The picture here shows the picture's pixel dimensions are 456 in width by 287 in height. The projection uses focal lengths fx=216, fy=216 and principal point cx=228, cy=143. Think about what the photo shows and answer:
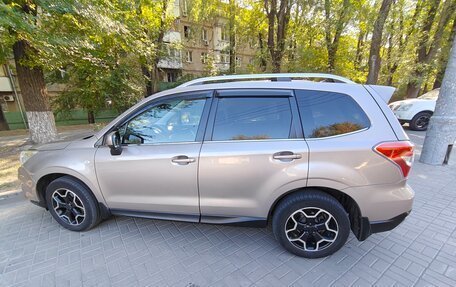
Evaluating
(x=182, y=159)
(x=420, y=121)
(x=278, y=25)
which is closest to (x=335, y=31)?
(x=278, y=25)

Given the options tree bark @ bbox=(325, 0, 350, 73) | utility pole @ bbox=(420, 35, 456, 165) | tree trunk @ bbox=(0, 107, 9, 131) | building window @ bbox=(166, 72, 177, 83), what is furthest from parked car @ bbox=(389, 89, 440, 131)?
Result: tree trunk @ bbox=(0, 107, 9, 131)

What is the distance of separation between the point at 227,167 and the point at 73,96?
11133 millimetres

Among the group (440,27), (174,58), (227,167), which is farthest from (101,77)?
(440,27)

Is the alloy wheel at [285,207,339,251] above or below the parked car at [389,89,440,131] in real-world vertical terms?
below

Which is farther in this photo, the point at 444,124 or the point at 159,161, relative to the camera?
the point at 444,124

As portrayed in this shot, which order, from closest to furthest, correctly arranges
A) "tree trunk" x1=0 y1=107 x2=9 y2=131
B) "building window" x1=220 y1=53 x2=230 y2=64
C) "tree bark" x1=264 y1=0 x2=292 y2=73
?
"tree bark" x1=264 y1=0 x2=292 y2=73 → "building window" x1=220 y1=53 x2=230 y2=64 → "tree trunk" x1=0 y1=107 x2=9 y2=131

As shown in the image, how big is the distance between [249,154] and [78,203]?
2277 mm

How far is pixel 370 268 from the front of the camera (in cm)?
214

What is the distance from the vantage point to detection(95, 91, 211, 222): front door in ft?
7.56

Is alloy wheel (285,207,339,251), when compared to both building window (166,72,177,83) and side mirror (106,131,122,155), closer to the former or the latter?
side mirror (106,131,122,155)

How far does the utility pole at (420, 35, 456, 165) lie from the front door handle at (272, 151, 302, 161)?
473 centimetres

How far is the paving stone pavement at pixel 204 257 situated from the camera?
204 centimetres

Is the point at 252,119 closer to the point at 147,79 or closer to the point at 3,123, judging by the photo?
the point at 147,79

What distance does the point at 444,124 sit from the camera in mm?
4617
